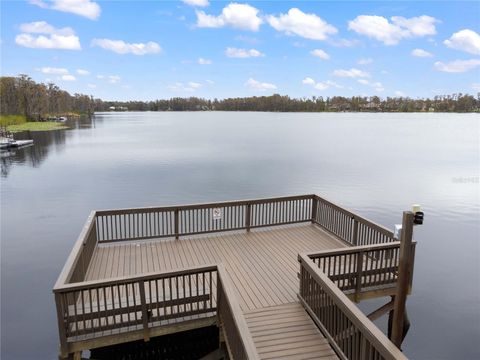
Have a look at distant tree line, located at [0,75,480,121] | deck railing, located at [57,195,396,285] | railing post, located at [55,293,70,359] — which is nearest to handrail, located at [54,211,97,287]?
deck railing, located at [57,195,396,285]

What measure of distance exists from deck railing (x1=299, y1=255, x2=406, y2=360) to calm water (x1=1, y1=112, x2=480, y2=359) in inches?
192

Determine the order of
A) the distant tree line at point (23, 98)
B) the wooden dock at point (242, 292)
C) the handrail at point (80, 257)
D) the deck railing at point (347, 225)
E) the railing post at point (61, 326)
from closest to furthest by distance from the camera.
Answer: the wooden dock at point (242, 292), the railing post at point (61, 326), the handrail at point (80, 257), the deck railing at point (347, 225), the distant tree line at point (23, 98)

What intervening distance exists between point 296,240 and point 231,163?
23379mm

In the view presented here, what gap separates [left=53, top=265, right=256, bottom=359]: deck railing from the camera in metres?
4.12

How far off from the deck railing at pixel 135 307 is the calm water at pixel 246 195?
4.26 meters

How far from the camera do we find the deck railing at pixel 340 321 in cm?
303

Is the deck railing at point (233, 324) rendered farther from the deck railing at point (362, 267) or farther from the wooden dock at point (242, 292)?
the deck railing at point (362, 267)

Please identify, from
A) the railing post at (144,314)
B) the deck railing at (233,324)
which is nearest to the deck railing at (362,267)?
the deck railing at (233,324)

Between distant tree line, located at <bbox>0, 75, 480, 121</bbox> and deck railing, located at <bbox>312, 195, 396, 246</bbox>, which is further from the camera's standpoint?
distant tree line, located at <bbox>0, 75, 480, 121</bbox>

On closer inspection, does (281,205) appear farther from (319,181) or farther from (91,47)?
(91,47)

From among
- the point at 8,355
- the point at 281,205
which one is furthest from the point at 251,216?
the point at 8,355

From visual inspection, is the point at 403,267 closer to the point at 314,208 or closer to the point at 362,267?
the point at 362,267

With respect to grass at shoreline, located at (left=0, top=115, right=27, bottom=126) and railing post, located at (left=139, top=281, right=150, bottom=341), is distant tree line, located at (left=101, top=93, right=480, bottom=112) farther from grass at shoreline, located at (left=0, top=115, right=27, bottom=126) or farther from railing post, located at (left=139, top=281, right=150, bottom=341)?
railing post, located at (left=139, top=281, right=150, bottom=341)

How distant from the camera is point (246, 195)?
20.1 metres
